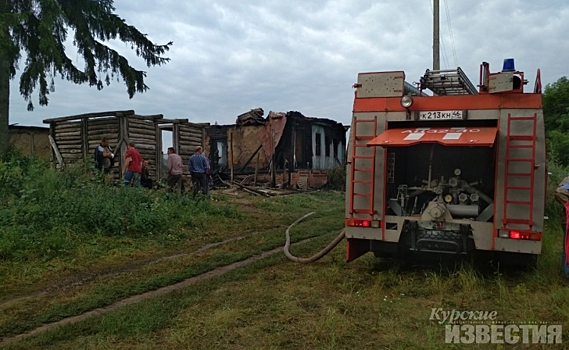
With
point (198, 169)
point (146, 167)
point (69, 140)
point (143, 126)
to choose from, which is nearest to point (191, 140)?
point (143, 126)

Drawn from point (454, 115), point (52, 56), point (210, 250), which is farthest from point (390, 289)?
point (52, 56)

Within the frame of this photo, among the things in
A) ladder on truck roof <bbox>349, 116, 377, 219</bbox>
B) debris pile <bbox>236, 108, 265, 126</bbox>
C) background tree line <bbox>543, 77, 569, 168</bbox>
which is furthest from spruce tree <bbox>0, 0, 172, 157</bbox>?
background tree line <bbox>543, 77, 569, 168</bbox>

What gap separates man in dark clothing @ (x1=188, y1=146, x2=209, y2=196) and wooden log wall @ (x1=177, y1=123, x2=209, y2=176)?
253 cm

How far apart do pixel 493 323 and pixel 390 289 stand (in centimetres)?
145

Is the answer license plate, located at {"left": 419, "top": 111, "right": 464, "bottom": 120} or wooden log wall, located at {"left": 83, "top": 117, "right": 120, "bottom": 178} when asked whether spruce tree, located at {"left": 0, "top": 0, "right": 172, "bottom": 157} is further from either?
license plate, located at {"left": 419, "top": 111, "right": 464, "bottom": 120}

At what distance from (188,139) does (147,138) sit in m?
2.04

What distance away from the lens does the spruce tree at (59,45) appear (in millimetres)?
13562

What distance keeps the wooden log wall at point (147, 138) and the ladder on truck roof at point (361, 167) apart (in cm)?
971

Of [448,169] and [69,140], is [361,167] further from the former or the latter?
[69,140]

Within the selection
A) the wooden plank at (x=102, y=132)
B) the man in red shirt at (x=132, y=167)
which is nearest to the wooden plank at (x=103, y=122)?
the wooden plank at (x=102, y=132)

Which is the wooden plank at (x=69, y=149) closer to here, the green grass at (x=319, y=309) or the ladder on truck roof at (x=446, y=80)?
the green grass at (x=319, y=309)

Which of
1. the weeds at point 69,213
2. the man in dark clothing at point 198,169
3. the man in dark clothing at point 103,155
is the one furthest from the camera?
the man in dark clothing at point 198,169

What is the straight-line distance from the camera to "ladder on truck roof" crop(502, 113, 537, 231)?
5523 millimetres

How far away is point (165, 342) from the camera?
4168 mm
